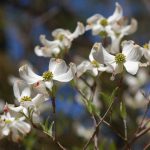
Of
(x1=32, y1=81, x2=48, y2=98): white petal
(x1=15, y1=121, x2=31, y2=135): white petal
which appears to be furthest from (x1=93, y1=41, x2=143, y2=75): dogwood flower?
(x1=15, y1=121, x2=31, y2=135): white petal

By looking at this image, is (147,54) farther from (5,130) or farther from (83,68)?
(5,130)

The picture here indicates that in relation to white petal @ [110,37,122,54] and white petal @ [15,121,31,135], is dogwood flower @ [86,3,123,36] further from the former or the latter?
white petal @ [15,121,31,135]

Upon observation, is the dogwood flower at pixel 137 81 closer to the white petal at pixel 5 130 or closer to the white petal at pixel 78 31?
the white petal at pixel 78 31

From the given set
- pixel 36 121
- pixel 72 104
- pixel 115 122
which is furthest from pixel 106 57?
pixel 115 122

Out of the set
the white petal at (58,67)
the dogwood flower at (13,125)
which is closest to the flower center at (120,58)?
the white petal at (58,67)

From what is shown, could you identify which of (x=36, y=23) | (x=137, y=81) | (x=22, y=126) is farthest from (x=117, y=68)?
(x=36, y=23)

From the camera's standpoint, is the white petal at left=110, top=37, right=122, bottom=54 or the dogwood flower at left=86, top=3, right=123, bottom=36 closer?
the white petal at left=110, top=37, right=122, bottom=54
